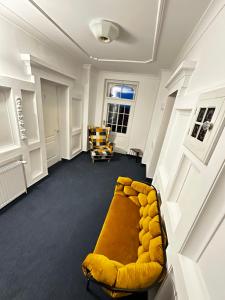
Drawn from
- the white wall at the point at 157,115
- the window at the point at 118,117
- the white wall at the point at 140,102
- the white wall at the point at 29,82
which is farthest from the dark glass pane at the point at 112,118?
the white wall at the point at 29,82

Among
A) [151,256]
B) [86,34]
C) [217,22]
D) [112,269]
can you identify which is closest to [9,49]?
[86,34]

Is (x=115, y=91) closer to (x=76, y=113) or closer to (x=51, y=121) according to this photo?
(x=76, y=113)

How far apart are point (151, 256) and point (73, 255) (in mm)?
976

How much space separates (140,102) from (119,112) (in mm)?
760

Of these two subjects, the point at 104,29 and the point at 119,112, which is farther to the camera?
the point at 119,112

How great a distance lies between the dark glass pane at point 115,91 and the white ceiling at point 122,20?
191 cm

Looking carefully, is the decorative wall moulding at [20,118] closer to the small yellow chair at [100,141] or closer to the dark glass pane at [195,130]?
the small yellow chair at [100,141]

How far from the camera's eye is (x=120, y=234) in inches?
54.8

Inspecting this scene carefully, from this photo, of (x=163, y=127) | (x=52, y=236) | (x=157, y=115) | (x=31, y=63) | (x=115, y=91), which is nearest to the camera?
(x=52, y=236)

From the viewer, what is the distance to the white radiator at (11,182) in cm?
186

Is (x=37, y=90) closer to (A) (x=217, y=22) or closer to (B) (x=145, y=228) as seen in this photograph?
(A) (x=217, y=22)

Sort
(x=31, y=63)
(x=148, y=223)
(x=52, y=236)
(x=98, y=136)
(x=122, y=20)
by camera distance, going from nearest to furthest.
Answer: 1. (x=148, y=223)
2. (x=122, y=20)
3. (x=52, y=236)
4. (x=31, y=63)
5. (x=98, y=136)

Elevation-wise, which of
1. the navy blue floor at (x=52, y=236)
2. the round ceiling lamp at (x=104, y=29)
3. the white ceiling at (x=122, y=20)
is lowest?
the navy blue floor at (x=52, y=236)

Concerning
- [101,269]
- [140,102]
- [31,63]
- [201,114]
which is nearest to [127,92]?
[140,102]
